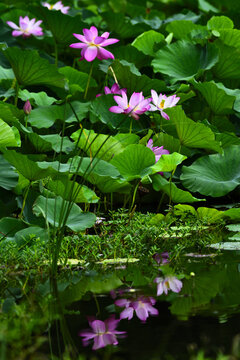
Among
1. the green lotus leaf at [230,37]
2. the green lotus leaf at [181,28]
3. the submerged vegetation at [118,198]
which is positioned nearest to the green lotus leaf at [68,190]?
the submerged vegetation at [118,198]

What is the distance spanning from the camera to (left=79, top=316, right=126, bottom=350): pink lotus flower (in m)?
1.17

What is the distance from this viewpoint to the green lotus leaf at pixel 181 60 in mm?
3049

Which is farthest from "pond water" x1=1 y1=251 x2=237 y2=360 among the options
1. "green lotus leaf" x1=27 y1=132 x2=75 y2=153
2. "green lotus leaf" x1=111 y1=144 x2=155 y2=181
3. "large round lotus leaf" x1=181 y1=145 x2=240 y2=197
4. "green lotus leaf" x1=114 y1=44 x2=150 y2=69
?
"green lotus leaf" x1=114 y1=44 x2=150 y2=69

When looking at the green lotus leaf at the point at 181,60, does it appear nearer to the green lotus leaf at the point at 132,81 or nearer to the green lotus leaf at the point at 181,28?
the green lotus leaf at the point at 132,81

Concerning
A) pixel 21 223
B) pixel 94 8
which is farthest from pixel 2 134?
pixel 94 8

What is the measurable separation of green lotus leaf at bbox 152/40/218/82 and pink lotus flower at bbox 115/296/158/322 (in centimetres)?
178

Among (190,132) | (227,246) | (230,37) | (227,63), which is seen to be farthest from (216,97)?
(227,246)

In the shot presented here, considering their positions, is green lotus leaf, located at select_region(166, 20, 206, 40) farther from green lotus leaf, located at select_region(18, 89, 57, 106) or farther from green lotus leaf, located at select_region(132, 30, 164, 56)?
green lotus leaf, located at select_region(18, 89, 57, 106)

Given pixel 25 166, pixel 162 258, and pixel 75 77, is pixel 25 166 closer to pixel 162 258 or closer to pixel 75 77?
pixel 162 258

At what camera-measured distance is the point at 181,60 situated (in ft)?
10.2

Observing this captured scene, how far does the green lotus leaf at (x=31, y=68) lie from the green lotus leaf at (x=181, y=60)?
23.4 inches

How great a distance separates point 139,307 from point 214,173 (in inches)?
52.9

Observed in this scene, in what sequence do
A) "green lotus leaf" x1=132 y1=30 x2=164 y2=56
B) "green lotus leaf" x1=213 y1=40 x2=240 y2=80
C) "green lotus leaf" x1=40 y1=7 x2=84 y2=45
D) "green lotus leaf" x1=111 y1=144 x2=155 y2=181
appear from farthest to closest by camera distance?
"green lotus leaf" x1=132 y1=30 x2=164 y2=56 < "green lotus leaf" x1=40 y1=7 x2=84 y2=45 < "green lotus leaf" x1=213 y1=40 x2=240 y2=80 < "green lotus leaf" x1=111 y1=144 x2=155 y2=181

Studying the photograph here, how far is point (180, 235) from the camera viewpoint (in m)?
2.20
